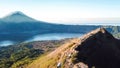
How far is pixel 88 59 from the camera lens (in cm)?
6906

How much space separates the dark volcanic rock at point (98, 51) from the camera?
69.2m

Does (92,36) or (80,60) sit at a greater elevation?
(92,36)

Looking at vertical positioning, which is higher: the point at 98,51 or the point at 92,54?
the point at 98,51

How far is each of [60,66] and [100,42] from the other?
14487mm

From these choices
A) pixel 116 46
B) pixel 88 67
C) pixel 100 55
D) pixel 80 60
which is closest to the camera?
pixel 88 67

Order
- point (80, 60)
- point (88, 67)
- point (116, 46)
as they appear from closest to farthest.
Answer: point (88, 67) < point (80, 60) < point (116, 46)

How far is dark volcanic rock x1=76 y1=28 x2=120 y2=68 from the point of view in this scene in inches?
2726

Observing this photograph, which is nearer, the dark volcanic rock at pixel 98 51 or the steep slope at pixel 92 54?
the steep slope at pixel 92 54

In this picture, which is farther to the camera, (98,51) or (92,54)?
(98,51)

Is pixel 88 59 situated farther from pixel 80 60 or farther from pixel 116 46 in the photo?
pixel 116 46

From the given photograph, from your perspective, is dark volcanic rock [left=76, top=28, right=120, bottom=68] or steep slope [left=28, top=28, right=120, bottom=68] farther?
dark volcanic rock [left=76, top=28, right=120, bottom=68]

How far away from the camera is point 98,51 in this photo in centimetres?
7338

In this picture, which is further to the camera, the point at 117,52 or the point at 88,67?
the point at 117,52

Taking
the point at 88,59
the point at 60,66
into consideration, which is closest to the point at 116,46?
the point at 88,59
